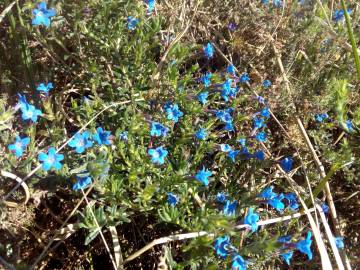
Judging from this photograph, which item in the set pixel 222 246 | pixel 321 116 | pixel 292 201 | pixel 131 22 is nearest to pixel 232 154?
pixel 292 201

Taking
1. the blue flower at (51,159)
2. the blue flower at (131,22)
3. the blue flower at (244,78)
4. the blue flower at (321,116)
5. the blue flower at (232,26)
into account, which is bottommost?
A: the blue flower at (51,159)

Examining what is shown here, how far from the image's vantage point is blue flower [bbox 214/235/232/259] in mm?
2115

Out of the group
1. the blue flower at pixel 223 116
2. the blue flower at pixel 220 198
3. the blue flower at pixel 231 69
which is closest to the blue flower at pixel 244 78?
the blue flower at pixel 231 69

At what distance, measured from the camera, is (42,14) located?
235cm

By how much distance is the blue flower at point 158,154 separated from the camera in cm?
229

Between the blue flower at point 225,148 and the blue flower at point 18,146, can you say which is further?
the blue flower at point 225,148

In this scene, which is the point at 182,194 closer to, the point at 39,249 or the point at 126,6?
the point at 39,249

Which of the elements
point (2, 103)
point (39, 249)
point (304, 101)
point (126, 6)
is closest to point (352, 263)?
point (304, 101)

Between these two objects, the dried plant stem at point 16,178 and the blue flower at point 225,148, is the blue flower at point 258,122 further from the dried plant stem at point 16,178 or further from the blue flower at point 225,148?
the dried plant stem at point 16,178

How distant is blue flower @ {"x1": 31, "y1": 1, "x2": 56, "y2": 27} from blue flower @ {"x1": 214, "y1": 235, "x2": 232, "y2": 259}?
1.33 metres

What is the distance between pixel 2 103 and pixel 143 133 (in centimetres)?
75

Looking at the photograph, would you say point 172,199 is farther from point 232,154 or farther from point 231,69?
point 231,69

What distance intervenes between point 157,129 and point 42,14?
808 millimetres

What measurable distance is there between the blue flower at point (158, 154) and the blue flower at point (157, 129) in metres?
0.10
